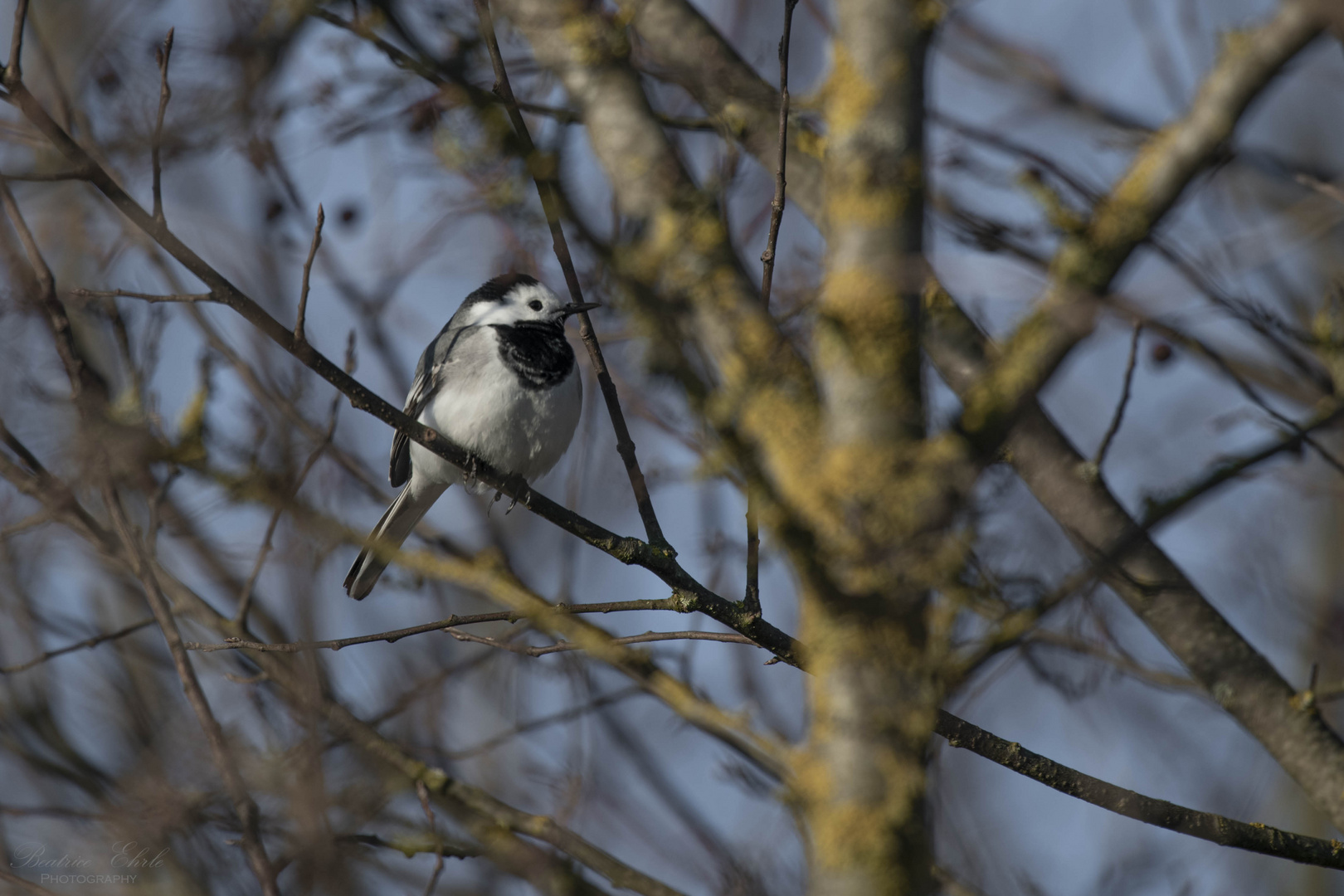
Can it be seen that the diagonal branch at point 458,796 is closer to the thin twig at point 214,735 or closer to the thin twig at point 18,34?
the thin twig at point 214,735

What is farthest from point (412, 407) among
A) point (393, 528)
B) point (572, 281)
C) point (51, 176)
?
point (51, 176)

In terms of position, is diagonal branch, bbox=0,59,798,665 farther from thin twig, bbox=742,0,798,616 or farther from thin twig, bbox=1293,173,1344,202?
thin twig, bbox=1293,173,1344,202

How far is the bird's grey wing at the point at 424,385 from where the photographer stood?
5.21m

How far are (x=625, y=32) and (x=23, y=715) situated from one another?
129 inches

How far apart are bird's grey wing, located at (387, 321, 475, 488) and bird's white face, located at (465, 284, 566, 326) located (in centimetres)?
17

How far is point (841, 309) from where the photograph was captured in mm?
3420

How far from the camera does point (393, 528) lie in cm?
536

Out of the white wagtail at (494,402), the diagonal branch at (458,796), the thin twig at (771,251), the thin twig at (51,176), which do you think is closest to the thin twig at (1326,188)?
the thin twig at (771,251)

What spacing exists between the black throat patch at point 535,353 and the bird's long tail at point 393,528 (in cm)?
72

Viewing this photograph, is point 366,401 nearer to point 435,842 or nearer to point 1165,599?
point 435,842

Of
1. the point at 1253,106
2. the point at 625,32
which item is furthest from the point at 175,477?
the point at 1253,106

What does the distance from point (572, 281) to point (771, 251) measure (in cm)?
56

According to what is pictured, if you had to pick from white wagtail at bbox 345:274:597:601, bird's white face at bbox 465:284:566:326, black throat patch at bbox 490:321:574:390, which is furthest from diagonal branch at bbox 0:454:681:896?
bird's white face at bbox 465:284:566:326

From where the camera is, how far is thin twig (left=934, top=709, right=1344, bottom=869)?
9.34ft
